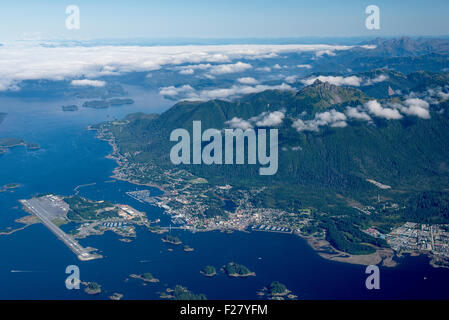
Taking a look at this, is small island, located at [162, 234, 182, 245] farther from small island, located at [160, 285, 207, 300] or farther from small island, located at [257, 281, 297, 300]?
small island, located at [257, 281, 297, 300]

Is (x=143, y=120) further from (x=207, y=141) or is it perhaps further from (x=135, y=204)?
(x=135, y=204)

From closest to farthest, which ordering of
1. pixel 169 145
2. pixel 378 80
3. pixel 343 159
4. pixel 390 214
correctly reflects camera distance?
1. pixel 390 214
2. pixel 343 159
3. pixel 169 145
4. pixel 378 80

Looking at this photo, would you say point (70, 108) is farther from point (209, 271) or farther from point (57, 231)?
point (209, 271)

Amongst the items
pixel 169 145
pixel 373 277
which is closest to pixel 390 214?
pixel 373 277

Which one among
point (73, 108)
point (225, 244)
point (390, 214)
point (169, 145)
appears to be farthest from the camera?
point (73, 108)

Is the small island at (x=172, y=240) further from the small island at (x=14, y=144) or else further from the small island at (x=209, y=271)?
the small island at (x=14, y=144)

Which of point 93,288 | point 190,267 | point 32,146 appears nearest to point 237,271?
point 190,267
